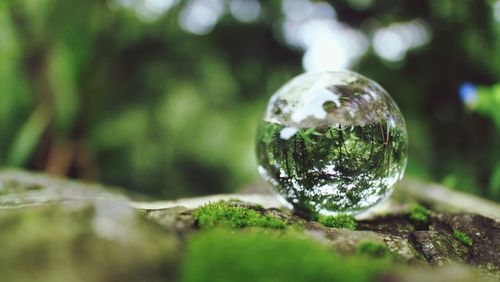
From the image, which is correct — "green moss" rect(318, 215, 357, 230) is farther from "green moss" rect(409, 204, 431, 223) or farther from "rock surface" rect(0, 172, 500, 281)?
"green moss" rect(409, 204, 431, 223)

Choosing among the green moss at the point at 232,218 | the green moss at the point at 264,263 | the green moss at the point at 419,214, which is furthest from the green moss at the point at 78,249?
the green moss at the point at 419,214

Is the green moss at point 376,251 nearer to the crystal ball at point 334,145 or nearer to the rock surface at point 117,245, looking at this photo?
the rock surface at point 117,245

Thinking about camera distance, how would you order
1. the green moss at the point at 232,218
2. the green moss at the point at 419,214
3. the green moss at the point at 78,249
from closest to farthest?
the green moss at the point at 78,249 → the green moss at the point at 232,218 → the green moss at the point at 419,214

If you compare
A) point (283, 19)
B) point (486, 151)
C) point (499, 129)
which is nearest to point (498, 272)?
Answer: point (499, 129)

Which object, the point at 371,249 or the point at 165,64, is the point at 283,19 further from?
the point at 371,249

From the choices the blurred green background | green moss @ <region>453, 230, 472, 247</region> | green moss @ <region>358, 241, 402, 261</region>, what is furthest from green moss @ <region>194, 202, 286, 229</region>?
the blurred green background
